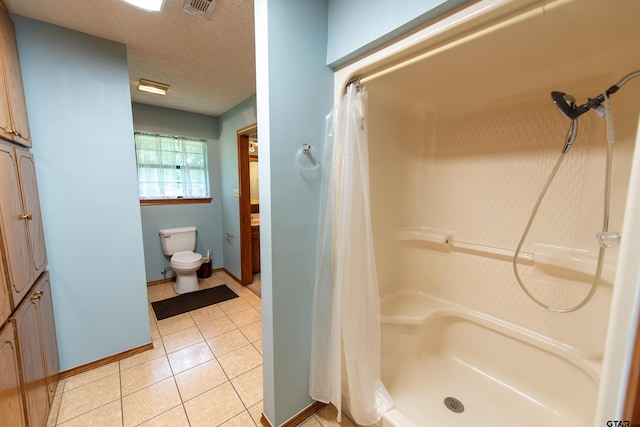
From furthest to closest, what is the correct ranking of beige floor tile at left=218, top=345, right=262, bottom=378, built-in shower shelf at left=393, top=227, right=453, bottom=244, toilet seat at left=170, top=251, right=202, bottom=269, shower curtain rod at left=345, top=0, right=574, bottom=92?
toilet seat at left=170, top=251, right=202, bottom=269
built-in shower shelf at left=393, top=227, right=453, bottom=244
beige floor tile at left=218, top=345, right=262, bottom=378
shower curtain rod at left=345, top=0, right=574, bottom=92

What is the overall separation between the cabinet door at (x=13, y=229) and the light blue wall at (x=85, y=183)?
42 cm

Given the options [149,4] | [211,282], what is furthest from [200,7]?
[211,282]

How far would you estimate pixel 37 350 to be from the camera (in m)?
1.26

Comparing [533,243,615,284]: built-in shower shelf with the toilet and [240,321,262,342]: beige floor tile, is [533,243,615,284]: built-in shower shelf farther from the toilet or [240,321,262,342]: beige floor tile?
the toilet

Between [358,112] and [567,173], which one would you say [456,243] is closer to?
[567,173]

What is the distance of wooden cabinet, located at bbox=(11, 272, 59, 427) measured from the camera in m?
1.08

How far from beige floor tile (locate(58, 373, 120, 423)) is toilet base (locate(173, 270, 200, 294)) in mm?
1293

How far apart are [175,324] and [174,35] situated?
8.02 ft

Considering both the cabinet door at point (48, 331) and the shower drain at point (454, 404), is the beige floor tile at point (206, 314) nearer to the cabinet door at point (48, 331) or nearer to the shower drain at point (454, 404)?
the cabinet door at point (48, 331)

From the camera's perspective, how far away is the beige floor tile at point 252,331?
7.07 feet

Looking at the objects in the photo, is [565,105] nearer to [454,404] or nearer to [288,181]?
[288,181]

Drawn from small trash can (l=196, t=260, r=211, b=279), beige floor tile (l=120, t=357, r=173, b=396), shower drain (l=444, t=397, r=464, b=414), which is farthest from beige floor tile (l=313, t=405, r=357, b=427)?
small trash can (l=196, t=260, r=211, b=279)

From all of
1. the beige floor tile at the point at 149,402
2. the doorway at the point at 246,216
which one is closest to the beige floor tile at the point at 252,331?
the beige floor tile at the point at 149,402

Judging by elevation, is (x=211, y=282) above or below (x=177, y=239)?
below
